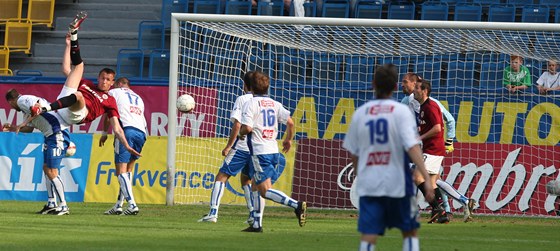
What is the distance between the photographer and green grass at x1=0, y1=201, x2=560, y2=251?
10.8 m

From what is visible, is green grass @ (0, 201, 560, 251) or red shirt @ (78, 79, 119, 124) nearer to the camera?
green grass @ (0, 201, 560, 251)

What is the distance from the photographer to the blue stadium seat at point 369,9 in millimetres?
22938

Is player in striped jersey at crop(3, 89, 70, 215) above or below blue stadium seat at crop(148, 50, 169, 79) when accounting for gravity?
below

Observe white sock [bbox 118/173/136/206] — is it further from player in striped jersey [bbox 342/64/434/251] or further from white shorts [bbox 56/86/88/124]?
player in striped jersey [bbox 342/64/434/251]

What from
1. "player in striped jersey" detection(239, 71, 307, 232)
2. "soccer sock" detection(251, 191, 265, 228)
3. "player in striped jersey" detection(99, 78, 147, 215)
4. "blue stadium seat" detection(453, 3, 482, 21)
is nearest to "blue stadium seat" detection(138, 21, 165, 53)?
"blue stadium seat" detection(453, 3, 482, 21)

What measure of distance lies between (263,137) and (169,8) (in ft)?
39.3

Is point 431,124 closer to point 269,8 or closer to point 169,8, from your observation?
point 269,8

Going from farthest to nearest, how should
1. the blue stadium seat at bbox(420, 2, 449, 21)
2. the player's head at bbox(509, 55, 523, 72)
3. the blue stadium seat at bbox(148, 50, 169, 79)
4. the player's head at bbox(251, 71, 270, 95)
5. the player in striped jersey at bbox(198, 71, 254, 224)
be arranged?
the blue stadium seat at bbox(148, 50, 169, 79), the blue stadium seat at bbox(420, 2, 449, 21), the player's head at bbox(509, 55, 523, 72), the player in striped jersey at bbox(198, 71, 254, 224), the player's head at bbox(251, 71, 270, 95)

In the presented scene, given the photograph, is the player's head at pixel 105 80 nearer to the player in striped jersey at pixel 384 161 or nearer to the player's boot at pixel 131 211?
the player's boot at pixel 131 211

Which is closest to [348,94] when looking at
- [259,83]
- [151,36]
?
[259,83]

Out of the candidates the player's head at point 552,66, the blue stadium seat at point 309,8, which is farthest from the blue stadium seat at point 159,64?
the player's head at point 552,66

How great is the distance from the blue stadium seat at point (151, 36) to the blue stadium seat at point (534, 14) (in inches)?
295

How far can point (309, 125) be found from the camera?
1900 cm

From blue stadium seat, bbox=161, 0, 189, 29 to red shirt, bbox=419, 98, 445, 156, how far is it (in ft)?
32.6
